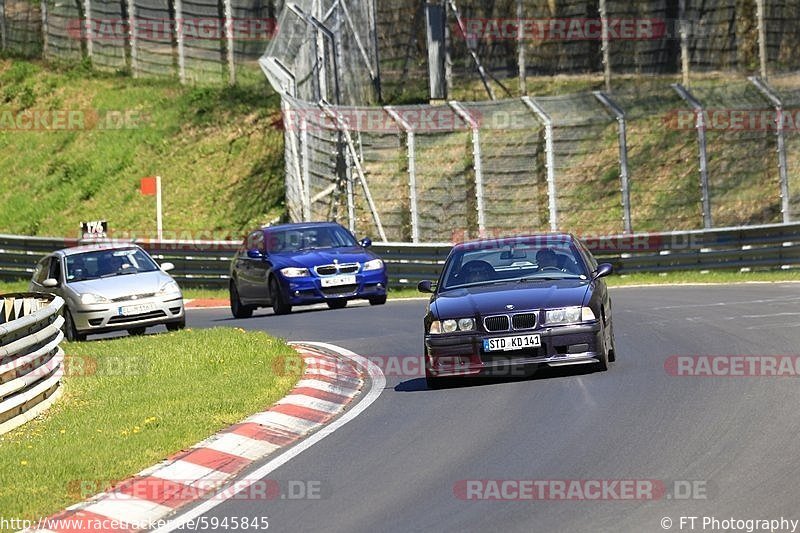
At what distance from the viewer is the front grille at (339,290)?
2621 centimetres

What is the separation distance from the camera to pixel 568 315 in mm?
14344

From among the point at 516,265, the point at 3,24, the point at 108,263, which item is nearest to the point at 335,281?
the point at 108,263

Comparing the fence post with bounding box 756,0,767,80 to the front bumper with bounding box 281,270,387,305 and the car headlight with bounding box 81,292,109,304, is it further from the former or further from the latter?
the car headlight with bounding box 81,292,109,304

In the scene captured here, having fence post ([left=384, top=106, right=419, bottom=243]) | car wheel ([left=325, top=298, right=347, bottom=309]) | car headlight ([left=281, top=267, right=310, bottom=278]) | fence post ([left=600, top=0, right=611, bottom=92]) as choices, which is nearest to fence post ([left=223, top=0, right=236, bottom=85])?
fence post ([left=600, top=0, right=611, bottom=92])

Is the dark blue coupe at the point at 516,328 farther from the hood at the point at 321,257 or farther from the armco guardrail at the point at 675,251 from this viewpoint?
the armco guardrail at the point at 675,251

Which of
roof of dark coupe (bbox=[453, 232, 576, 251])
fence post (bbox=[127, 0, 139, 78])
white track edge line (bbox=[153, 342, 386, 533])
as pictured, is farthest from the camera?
fence post (bbox=[127, 0, 139, 78])

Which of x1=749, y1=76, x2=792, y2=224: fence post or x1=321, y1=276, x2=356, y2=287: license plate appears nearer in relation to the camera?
x1=321, y1=276, x2=356, y2=287: license plate

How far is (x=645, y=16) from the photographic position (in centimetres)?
3581

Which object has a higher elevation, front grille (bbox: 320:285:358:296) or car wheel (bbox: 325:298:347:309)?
front grille (bbox: 320:285:358:296)

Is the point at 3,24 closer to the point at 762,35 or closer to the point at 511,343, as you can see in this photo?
the point at 762,35

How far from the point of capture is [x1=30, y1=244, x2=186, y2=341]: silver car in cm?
2302

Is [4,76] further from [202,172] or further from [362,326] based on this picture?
[362,326]

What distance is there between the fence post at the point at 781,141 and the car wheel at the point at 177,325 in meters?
11.6

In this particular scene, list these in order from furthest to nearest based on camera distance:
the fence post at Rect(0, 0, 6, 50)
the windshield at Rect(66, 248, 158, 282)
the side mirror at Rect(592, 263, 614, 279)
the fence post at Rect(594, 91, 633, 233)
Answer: the fence post at Rect(0, 0, 6, 50) → the fence post at Rect(594, 91, 633, 233) → the windshield at Rect(66, 248, 158, 282) → the side mirror at Rect(592, 263, 614, 279)
